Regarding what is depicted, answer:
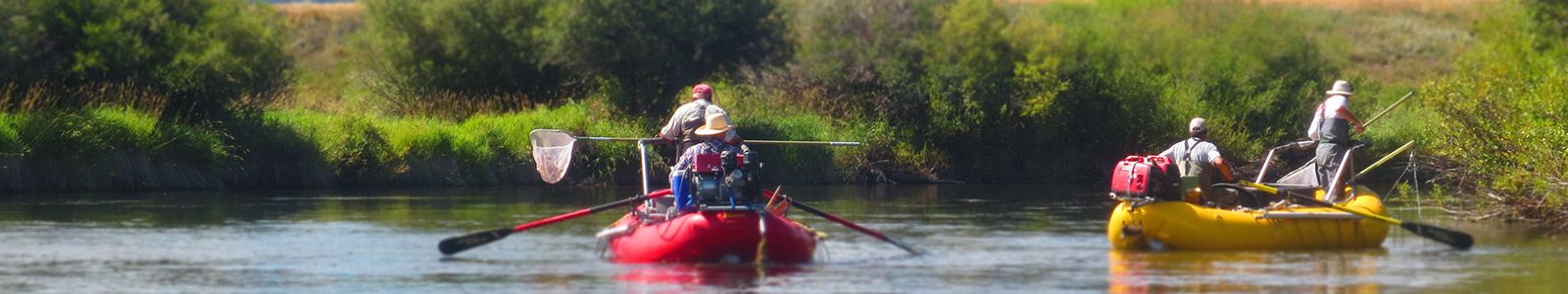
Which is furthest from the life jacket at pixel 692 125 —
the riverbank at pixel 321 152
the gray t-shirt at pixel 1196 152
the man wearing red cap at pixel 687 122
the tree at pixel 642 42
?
the tree at pixel 642 42

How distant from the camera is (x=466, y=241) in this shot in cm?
1659

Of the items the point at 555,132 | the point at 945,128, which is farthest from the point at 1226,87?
the point at 555,132

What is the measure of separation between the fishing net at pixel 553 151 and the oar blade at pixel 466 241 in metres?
1.85

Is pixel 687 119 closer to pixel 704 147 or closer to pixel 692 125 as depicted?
pixel 692 125

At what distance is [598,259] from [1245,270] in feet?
15.4

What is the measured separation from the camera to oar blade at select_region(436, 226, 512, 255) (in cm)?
1652

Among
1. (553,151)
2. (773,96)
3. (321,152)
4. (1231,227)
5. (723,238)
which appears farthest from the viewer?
(773,96)

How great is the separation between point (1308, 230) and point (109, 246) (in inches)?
368

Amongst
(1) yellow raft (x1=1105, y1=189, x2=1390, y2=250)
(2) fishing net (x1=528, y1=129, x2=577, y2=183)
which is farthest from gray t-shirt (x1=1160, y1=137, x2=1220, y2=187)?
(2) fishing net (x1=528, y1=129, x2=577, y2=183)

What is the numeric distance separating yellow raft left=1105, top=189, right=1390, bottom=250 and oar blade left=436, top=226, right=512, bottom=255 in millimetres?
4679

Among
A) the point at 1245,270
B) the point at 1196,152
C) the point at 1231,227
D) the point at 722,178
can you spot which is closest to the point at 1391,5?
the point at 1196,152

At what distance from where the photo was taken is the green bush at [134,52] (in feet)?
97.8

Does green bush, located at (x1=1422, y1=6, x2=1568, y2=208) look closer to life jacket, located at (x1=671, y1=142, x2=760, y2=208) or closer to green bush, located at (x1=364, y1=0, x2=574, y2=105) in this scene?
life jacket, located at (x1=671, y1=142, x2=760, y2=208)

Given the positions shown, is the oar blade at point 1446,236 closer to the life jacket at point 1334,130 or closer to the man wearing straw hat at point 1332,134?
the man wearing straw hat at point 1332,134
